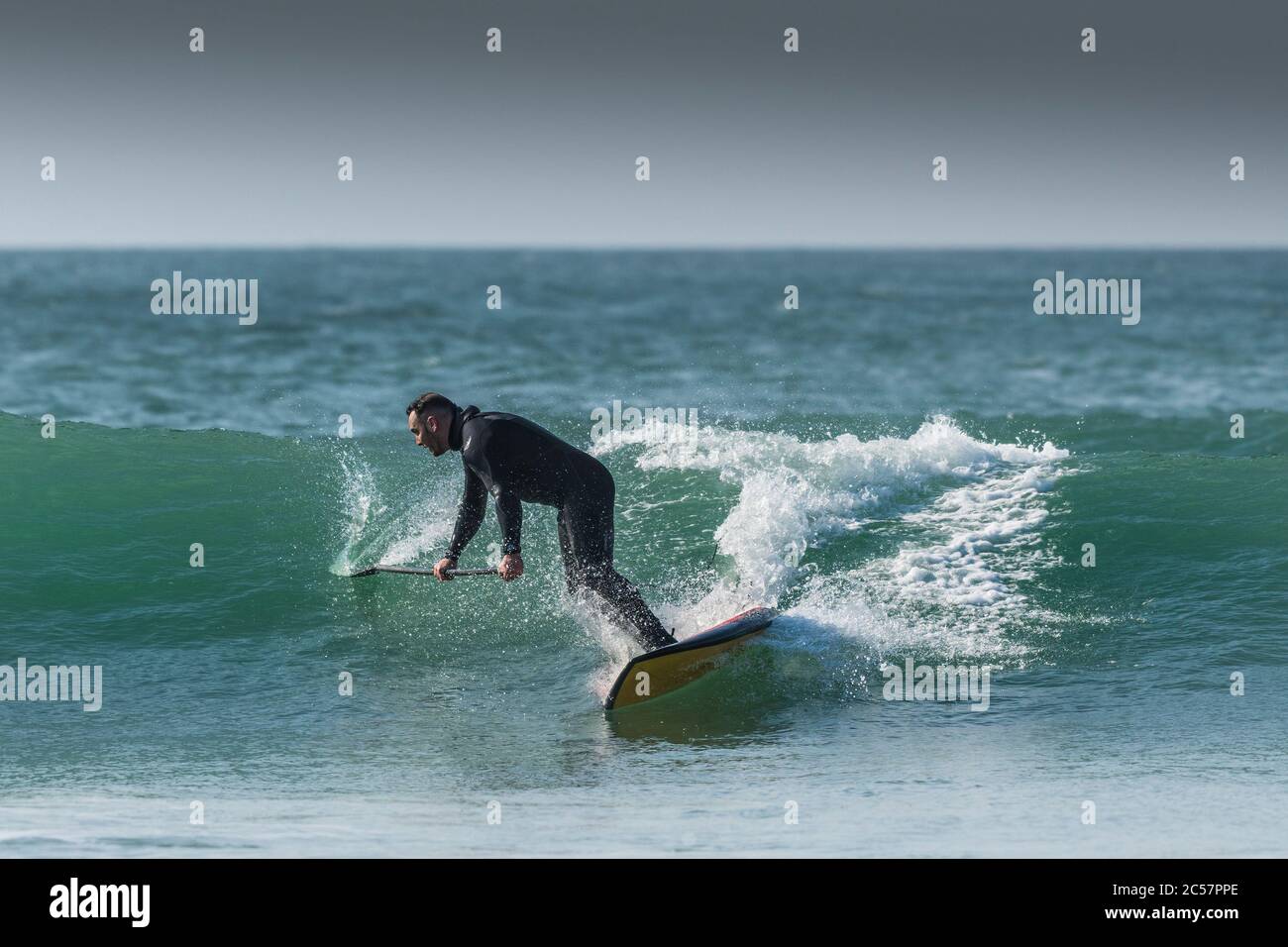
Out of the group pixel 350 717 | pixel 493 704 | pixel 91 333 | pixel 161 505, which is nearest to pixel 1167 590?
pixel 493 704

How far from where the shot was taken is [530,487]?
26.6 ft

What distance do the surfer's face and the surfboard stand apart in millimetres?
1604

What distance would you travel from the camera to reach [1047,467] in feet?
41.3

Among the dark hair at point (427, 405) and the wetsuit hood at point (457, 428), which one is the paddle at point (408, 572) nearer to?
the wetsuit hood at point (457, 428)

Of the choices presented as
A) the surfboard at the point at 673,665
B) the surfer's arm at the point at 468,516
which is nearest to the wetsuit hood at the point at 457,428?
the surfer's arm at the point at 468,516

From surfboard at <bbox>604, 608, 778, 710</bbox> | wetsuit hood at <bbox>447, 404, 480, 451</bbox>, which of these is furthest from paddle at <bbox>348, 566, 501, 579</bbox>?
surfboard at <bbox>604, 608, 778, 710</bbox>

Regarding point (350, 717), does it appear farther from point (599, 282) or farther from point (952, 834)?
point (599, 282)

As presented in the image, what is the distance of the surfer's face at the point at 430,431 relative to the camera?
308 inches

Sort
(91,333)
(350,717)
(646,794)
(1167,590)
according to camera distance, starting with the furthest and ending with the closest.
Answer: (91,333) → (1167,590) → (350,717) → (646,794)

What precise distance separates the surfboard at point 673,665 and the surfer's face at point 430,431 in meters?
1.60

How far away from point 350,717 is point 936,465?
6098mm

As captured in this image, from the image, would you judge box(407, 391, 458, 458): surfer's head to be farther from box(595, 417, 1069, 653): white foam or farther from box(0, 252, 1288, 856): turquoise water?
box(595, 417, 1069, 653): white foam

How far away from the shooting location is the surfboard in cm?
802

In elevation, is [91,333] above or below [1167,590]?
above
